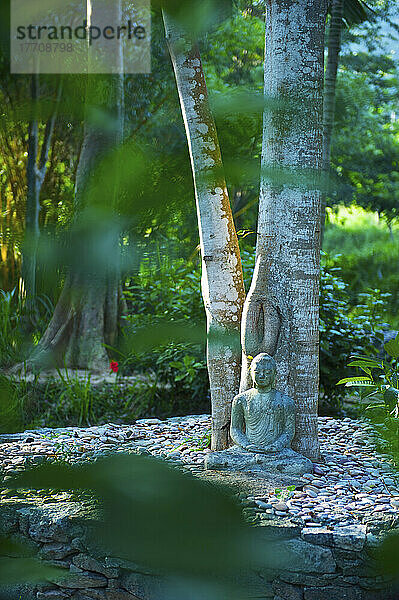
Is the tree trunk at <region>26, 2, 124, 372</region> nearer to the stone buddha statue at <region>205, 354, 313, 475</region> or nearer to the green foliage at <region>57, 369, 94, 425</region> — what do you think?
the stone buddha statue at <region>205, 354, 313, 475</region>

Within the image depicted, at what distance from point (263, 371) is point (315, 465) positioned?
0.65 m

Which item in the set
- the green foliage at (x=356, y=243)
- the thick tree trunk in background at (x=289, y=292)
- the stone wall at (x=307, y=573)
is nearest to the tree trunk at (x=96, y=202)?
the stone wall at (x=307, y=573)

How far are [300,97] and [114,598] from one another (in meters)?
2.72

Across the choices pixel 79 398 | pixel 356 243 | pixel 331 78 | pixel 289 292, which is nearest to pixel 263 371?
pixel 289 292

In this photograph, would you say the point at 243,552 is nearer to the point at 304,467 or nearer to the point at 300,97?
the point at 300,97

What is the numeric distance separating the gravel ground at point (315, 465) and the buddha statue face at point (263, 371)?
1.59 ft

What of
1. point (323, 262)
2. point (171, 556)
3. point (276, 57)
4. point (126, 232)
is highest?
point (276, 57)

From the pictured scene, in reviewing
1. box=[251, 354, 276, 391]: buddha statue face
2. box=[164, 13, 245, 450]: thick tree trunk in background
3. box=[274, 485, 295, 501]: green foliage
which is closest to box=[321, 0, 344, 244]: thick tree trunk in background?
box=[164, 13, 245, 450]: thick tree trunk in background

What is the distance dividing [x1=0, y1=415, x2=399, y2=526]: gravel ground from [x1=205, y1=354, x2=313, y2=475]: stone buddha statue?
0.41ft

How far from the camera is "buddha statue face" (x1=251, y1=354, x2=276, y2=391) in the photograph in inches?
130

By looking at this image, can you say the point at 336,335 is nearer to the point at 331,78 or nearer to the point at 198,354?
the point at 198,354

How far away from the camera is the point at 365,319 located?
551 centimetres

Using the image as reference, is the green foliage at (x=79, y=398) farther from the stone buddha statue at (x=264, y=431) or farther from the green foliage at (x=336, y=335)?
the stone buddha statue at (x=264, y=431)

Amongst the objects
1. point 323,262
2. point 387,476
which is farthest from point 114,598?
point 323,262
